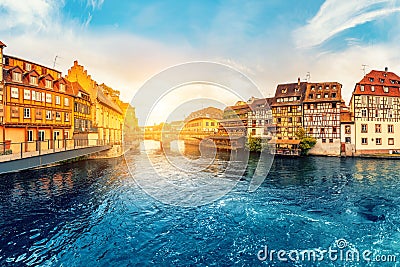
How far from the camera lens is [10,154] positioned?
513 inches

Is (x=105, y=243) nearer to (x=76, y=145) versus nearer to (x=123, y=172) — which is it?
(x=123, y=172)

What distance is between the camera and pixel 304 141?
111 ft

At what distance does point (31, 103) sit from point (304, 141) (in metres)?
33.9

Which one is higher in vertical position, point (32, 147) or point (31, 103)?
point (31, 103)

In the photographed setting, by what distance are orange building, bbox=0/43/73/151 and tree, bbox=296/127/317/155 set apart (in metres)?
31.2

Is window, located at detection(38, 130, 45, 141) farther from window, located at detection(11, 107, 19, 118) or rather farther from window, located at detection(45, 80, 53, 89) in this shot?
window, located at detection(45, 80, 53, 89)

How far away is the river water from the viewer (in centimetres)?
714

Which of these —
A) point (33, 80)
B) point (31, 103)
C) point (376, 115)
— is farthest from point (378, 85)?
point (31, 103)

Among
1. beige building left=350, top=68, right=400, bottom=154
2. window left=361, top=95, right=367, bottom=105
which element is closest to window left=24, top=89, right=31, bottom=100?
beige building left=350, top=68, right=400, bottom=154

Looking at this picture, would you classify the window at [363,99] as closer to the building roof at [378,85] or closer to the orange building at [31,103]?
the building roof at [378,85]

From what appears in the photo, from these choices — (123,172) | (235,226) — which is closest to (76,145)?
(123,172)

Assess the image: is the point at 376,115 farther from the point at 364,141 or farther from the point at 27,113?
the point at 27,113

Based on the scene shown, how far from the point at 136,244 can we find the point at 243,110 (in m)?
39.4

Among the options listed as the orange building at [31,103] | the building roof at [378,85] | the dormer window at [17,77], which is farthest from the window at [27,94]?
the building roof at [378,85]
